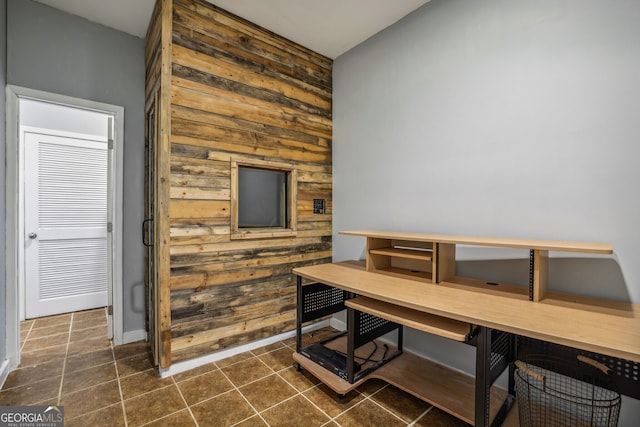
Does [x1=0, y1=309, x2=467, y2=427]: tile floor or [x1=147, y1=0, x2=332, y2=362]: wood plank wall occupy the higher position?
[x1=147, y1=0, x2=332, y2=362]: wood plank wall

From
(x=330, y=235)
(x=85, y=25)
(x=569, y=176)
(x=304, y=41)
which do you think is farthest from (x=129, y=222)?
(x=569, y=176)

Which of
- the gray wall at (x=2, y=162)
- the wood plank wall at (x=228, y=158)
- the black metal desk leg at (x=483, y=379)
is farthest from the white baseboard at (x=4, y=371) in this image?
the black metal desk leg at (x=483, y=379)

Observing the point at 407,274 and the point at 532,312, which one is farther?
the point at 407,274

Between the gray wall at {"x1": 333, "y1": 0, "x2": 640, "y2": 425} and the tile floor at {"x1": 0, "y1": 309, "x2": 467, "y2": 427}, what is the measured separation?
31.0 inches

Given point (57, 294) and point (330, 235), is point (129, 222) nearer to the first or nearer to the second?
point (57, 294)

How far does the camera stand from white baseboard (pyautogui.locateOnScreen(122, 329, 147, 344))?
2.84 m

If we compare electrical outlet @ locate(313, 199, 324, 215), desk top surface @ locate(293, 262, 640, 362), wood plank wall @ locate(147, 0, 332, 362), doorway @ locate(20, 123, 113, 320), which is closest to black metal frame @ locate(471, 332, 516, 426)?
desk top surface @ locate(293, 262, 640, 362)

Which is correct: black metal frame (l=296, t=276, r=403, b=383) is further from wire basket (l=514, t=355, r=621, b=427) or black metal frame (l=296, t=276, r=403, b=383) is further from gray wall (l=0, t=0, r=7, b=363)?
Result: gray wall (l=0, t=0, r=7, b=363)

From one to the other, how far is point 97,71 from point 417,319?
3328mm

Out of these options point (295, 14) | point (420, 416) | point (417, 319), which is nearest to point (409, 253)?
point (417, 319)

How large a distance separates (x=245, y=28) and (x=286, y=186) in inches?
58.3

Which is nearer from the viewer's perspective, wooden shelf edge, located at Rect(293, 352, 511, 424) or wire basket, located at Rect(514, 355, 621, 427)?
wire basket, located at Rect(514, 355, 621, 427)

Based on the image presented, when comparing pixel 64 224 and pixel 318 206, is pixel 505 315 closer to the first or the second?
pixel 318 206

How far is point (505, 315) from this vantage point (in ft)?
4.48
